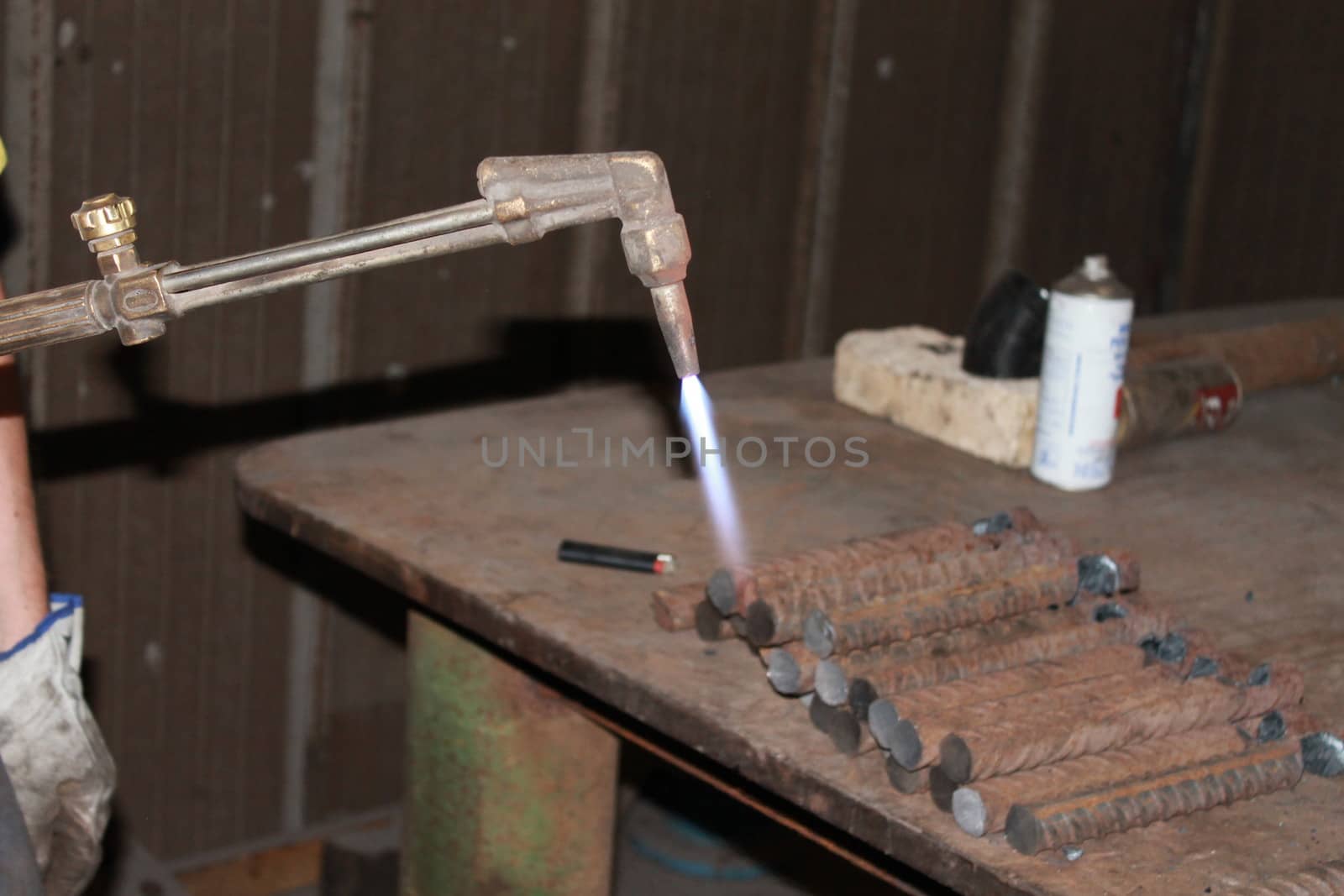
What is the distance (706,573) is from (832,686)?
0.37 m

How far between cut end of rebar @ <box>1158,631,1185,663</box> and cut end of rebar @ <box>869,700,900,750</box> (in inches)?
12.5

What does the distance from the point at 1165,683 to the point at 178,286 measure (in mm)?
882

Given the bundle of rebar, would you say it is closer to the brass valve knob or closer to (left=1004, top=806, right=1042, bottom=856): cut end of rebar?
(left=1004, top=806, right=1042, bottom=856): cut end of rebar

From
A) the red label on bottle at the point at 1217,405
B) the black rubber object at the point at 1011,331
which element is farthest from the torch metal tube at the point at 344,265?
the red label on bottle at the point at 1217,405

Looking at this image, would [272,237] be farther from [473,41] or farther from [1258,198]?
[1258,198]

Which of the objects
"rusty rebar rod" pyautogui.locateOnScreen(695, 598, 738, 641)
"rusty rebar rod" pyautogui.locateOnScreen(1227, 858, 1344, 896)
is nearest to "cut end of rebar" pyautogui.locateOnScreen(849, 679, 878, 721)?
"rusty rebar rod" pyautogui.locateOnScreen(695, 598, 738, 641)

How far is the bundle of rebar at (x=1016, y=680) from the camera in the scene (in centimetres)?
120

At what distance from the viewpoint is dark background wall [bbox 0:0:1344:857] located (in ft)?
8.14

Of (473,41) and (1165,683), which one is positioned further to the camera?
(473,41)

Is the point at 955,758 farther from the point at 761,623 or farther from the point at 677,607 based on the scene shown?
the point at 677,607

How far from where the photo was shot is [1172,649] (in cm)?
141

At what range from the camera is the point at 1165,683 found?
134 cm

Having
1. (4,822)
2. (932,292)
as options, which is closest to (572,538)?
(4,822)

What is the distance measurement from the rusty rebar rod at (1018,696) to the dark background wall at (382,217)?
169cm
